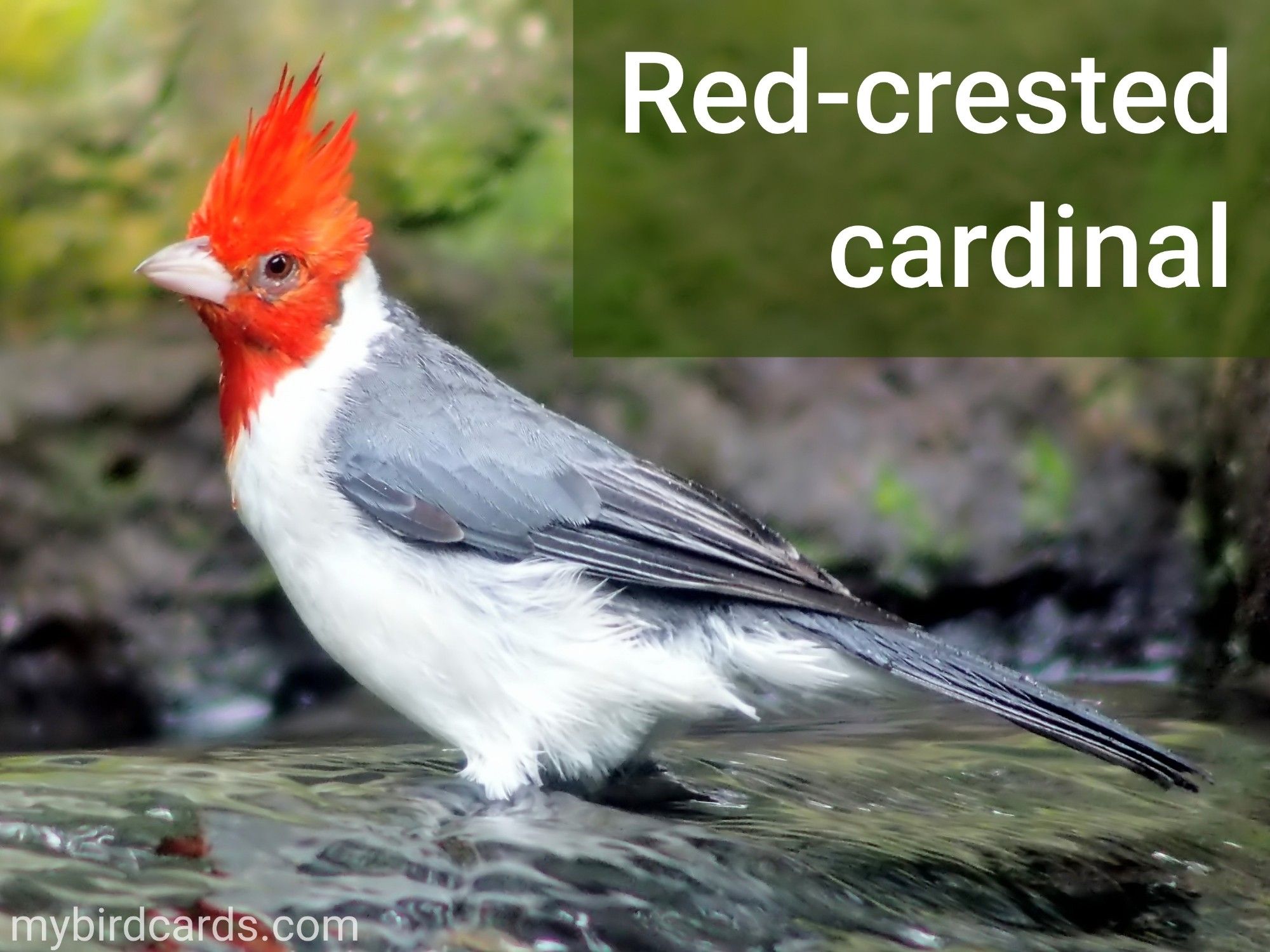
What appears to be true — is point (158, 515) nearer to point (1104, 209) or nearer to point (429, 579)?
point (429, 579)

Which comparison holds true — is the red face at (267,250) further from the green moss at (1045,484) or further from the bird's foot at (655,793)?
the green moss at (1045,484)

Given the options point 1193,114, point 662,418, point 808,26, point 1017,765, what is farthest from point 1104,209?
point 1017,765

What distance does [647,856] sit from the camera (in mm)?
3090

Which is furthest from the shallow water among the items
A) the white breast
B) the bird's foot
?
the white breast

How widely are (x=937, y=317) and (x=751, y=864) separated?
10.6ft

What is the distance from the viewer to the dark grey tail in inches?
134

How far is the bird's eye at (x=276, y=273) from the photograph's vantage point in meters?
3.63

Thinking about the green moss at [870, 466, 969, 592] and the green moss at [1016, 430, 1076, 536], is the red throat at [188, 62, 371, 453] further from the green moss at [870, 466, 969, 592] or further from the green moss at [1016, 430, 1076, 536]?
the green moss at [1016, 430, 1076, 536]

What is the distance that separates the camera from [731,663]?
3.72 meters

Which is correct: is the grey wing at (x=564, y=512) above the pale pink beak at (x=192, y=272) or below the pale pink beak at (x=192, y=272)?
below

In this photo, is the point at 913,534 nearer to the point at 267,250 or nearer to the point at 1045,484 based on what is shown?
the point at 1045,484

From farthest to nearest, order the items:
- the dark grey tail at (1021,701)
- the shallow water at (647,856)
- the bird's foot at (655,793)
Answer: the bird's foot at (655,793)
the dark grey tail at (1021,701)
the shallow water at (647,856)

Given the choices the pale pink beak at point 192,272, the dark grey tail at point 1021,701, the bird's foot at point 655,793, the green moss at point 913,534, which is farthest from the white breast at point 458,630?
the green moss at point 913,534

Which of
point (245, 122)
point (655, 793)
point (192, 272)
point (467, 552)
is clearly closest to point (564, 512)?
point (467, 552)
